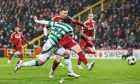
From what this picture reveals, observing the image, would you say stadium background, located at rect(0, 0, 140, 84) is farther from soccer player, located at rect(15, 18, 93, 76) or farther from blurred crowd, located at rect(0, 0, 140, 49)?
soccer player, located at rect(15, 18, 93, 76)

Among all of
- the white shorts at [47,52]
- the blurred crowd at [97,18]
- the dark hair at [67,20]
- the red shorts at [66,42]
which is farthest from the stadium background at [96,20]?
the white shorts at [47,52]

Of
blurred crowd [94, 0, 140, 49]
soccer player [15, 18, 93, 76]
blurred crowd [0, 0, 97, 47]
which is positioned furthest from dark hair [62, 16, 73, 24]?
blurred crowd [0, 0, 97, 47]

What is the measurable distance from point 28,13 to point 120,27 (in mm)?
10016

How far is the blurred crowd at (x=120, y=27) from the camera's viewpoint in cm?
3716

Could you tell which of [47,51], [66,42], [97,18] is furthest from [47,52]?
[97,18]

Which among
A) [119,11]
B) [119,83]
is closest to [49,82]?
[119,83]

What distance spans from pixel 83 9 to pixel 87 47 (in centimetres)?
2090

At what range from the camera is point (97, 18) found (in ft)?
135

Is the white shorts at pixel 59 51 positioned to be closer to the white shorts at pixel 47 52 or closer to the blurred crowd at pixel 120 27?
the white shorts at pixel 47 52

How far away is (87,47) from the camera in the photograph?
23.4 m

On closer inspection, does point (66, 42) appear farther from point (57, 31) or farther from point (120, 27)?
point (120, 27)

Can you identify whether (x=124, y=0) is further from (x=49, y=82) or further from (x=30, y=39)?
(x=49, y=82)

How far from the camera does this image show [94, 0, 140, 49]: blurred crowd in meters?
37.2

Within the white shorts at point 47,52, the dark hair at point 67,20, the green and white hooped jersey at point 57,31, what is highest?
the dark hair at point 67,20
